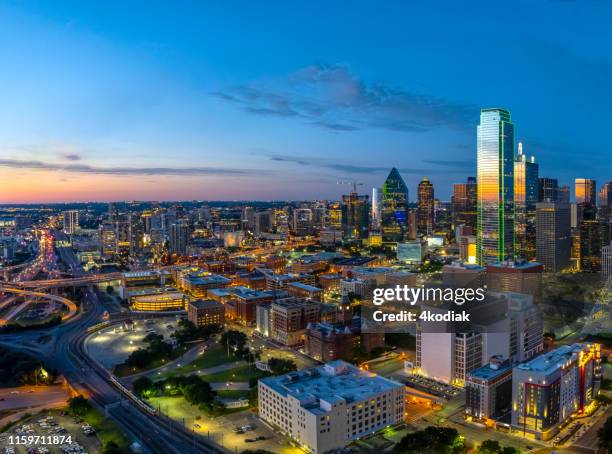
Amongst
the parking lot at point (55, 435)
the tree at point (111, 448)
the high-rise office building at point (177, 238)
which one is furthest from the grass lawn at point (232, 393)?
the high-rise office building at point (177, 238)

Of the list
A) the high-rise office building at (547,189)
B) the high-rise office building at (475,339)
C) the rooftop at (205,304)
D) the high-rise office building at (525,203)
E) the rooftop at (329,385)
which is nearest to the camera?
the rooftop at (329,385)

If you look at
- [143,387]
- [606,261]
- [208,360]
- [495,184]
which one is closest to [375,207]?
[495,184]

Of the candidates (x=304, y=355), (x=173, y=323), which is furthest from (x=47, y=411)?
→ (x=173, y=323)

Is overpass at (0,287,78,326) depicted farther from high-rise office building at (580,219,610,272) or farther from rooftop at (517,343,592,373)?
high-rise office building at (580,219,610,272)

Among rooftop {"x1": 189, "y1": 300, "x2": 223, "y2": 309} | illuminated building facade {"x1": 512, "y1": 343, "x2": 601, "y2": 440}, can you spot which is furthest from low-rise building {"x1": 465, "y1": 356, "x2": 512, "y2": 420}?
rooftop {"x1": 189, "y1": 300, "x2": 223, "y2": 309}

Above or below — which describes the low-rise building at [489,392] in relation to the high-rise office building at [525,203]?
below

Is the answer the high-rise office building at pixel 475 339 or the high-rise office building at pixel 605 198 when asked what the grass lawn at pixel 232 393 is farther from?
the high-rise office building at pixel 605 198
